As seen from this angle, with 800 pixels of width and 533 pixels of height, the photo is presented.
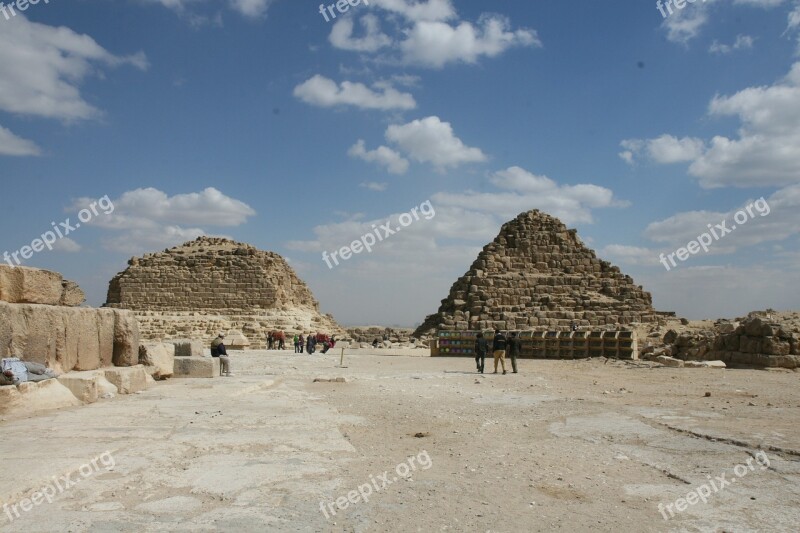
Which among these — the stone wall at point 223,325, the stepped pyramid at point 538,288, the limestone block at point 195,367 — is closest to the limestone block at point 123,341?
the limestone block at point 195,367

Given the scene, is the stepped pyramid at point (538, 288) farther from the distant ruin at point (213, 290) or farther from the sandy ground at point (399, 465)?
the sandy ground at point (399, 465)

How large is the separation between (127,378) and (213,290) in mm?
31824

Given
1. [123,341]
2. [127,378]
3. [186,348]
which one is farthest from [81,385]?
[186,348]

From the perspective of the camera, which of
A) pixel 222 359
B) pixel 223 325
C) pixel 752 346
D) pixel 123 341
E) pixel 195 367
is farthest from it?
pixel 223 325

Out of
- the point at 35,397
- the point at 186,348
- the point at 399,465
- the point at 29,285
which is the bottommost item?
the point at 399,465

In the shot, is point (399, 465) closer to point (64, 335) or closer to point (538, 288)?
point (64, 335)

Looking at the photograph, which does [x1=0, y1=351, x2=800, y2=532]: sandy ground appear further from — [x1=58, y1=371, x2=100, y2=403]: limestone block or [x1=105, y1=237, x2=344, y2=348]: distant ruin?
[x1=105, y1=237, x2=344, y2=348]: distant ruin

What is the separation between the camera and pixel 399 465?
4895 mm

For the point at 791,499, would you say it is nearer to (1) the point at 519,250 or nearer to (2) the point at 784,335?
(2) the point at 784,335

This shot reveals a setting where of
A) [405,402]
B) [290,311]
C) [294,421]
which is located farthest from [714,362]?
[290,311]

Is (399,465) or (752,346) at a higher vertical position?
(752,346)

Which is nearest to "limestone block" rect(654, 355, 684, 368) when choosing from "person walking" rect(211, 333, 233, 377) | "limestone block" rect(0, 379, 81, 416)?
"person walking" rect(211, 333, 233, 377)

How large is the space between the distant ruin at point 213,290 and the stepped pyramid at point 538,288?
906 cm

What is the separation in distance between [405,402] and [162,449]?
4.38 m
